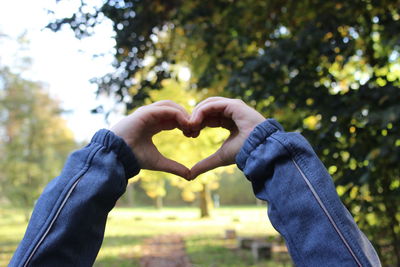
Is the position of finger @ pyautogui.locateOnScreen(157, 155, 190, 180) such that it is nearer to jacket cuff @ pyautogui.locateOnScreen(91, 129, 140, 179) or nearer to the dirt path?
jacket cuff @ pyautogui.locateOnScreen(91, 129, 140, 179)

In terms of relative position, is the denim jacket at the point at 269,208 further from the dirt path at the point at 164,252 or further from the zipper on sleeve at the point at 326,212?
the dirt path at the point at 164,252

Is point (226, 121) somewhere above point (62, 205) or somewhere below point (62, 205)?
above

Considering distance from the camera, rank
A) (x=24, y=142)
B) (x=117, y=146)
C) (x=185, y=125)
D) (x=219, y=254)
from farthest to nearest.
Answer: (x=24, y=142) → (x=219, y=254) → (x=185, y=125) → (x=117, y=146)

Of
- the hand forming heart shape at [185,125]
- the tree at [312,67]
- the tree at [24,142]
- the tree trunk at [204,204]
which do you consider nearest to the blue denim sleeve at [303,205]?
the hand forming heart shape at [185,125]

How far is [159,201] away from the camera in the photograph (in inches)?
1097

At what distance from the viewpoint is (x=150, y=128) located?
98 centimetres

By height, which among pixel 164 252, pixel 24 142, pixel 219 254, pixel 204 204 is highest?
pixel 24 142

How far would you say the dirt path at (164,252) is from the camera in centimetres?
818

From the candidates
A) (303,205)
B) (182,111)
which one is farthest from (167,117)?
(303,205)

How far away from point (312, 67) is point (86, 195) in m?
2.57

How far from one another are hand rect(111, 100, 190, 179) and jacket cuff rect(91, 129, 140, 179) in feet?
0.07

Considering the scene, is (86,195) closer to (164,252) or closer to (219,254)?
(219,254)

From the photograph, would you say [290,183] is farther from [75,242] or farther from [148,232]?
[148,232]

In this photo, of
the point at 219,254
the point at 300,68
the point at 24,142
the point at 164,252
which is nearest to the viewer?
the point at 300,68
